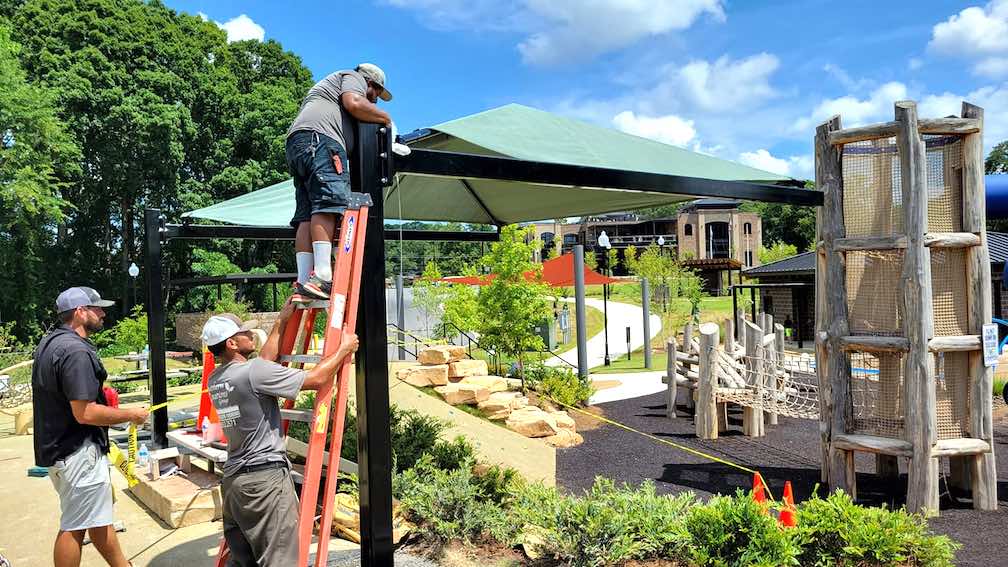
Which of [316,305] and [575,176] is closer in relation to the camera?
[316,305]

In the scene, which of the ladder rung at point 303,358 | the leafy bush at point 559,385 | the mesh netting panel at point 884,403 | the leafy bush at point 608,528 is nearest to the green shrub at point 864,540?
the leafy bush at point 608,528

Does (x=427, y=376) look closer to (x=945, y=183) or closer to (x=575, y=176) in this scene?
(x=575, y=176)

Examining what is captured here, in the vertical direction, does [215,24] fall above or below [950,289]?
above

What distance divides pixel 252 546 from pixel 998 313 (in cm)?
2346

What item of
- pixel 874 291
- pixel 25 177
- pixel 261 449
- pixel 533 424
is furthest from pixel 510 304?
pixel 25 177

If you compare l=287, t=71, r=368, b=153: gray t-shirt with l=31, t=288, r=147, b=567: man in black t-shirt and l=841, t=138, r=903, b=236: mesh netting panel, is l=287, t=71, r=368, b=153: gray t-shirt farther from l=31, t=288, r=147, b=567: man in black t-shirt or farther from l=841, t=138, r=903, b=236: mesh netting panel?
l=841, t=138, r=903, b=236: mesh netting panel

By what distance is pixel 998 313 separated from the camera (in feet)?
67.0

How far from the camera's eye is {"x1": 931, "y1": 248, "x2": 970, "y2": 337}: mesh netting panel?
605cm

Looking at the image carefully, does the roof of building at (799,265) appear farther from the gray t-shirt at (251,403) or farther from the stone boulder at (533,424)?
the gray t-shirt at (251,403)

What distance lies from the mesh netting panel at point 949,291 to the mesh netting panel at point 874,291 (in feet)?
1.06

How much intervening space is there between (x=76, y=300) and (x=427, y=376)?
6.08 m

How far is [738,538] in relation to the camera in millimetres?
4035

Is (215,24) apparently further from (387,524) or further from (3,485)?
(387,524)

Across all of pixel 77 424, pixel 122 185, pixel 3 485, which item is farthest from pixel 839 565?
pixel 122 185
